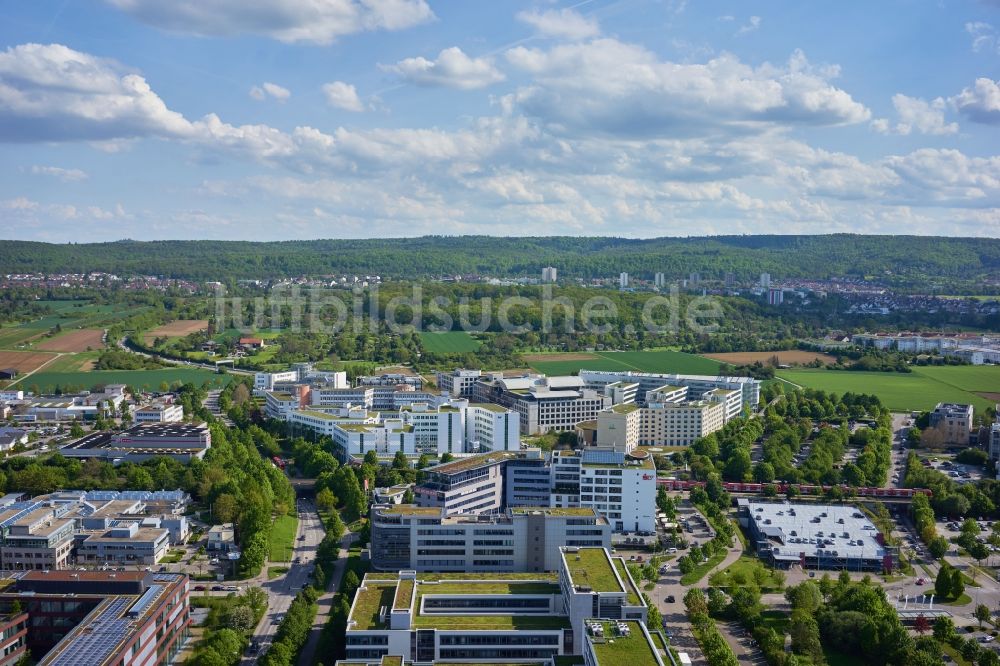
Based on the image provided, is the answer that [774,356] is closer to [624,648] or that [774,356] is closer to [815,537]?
[815,537]

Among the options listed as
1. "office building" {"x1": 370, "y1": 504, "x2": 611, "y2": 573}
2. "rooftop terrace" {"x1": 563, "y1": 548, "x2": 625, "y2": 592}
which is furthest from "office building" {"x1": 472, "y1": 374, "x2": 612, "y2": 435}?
"rooftop terrace" {"x1": 563, "y1": 548, "x2": 625, "y2": 592}

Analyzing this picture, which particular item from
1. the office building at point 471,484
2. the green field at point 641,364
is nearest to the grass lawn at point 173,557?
the office building at point 471,484

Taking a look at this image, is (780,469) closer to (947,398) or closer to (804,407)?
(804,407)

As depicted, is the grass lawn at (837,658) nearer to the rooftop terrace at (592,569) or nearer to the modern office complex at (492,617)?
the modern office complex at (492,617)

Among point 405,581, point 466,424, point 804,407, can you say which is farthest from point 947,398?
point 405,581

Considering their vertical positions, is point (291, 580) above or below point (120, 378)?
below

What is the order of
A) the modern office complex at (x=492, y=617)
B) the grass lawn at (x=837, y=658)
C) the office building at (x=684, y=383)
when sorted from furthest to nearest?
the office building at (x=684, y=383) < the grass lawn at (x=837, y=658) < the modern office complex at (x=492, y=617)

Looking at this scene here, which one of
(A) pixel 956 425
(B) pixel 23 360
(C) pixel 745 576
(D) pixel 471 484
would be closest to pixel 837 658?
(C) pixel 745 576

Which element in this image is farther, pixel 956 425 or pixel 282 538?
pixel 956 425
